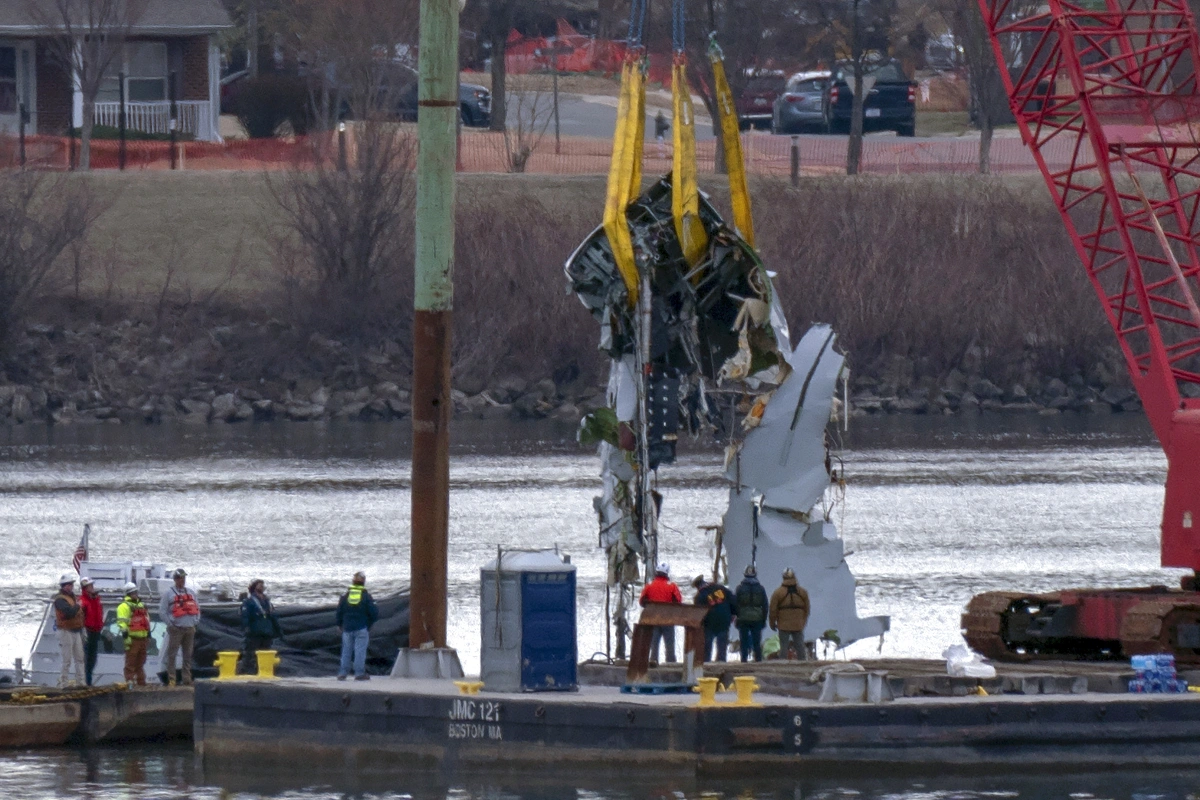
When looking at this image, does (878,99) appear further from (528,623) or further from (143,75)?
(528,623)

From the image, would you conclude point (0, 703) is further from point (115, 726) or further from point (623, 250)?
point (623, 250)

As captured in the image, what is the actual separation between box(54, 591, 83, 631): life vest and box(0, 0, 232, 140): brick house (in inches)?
2483

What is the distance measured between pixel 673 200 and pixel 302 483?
1336 inches

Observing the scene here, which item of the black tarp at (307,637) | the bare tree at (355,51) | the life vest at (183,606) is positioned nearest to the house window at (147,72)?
the bare tree at (355,51)

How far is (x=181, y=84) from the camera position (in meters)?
87.4

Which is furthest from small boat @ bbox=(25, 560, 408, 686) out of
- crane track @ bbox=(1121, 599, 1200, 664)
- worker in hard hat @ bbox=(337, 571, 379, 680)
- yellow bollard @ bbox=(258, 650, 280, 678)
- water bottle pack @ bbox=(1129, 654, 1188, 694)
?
water bottle pack @ bbox=(1129, 654, 1188, 694)

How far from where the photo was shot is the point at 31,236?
79812mm

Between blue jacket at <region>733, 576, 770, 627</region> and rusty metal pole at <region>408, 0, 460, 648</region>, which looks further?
blue jacket at <region>733, 576, 770, 627</region>

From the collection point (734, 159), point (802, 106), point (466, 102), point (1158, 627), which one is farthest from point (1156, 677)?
point (466, 102)

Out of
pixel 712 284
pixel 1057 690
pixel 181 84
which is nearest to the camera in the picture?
pixel 1057 690

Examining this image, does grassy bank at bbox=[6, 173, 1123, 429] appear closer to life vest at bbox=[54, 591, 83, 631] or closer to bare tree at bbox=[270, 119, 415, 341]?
bare tree at bbox=[270, 119, 415, 341]

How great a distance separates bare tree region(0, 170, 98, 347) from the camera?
78188 mm

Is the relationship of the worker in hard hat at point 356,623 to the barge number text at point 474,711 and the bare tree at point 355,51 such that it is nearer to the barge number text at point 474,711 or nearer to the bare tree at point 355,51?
the barge number text at point 474,711

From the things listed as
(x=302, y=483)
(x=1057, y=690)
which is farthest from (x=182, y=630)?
(x=302, y=483)
